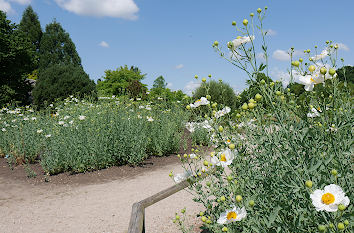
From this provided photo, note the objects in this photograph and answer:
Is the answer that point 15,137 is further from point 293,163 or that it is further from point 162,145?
point 293,163

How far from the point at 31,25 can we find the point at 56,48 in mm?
8558

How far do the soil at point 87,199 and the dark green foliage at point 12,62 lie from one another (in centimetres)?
1333

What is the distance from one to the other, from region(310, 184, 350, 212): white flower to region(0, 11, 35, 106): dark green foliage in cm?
1933

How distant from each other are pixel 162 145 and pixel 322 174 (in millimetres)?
6033

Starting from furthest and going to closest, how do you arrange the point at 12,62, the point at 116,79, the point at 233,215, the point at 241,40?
the point at 116,79
the point at 12,62
the point at 241,40
the point at 233,215

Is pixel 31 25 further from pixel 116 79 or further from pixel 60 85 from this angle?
pixel 60 85

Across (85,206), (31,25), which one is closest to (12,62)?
(31,25)

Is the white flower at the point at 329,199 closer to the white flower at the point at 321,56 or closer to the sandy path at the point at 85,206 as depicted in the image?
the white flower at the point at 321,56

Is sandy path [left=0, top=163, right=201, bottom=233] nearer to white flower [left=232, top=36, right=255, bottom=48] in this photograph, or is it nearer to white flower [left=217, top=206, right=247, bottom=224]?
white flower [left=217, top=206, right=247, bottom=224]

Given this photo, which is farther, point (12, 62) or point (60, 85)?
point (12, 62)

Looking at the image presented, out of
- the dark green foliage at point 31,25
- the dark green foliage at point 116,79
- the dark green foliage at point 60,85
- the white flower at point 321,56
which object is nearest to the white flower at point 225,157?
the white flower at point 321,56

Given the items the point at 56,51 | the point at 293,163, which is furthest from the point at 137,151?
the point at 56,51

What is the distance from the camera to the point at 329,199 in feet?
3.99

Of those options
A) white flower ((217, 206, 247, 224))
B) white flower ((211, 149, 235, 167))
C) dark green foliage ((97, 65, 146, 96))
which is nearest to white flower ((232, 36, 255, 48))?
white flower ((211, 149, 235, 167))
